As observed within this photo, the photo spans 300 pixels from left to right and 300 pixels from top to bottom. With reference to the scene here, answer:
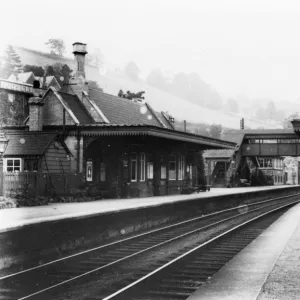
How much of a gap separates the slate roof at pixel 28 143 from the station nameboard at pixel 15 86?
103 ft

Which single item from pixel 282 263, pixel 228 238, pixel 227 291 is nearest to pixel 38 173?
pixel 228 238

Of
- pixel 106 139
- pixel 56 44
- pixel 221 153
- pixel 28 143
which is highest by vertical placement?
pixel 56 44

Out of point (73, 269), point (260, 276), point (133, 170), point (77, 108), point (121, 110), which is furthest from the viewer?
point (121, 110)

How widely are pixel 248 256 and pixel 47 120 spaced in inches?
818

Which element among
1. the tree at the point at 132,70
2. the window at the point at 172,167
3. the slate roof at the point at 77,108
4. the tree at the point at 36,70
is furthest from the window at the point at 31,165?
the tree at the point at 36,70

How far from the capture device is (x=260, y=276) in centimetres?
1052

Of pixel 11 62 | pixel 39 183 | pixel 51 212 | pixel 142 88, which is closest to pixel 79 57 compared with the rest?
pixel 39 183

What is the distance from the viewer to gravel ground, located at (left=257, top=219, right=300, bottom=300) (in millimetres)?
8453

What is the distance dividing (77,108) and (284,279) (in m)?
24.7

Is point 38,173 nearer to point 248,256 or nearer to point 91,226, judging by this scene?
point 91,226

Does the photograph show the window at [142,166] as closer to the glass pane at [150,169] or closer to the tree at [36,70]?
the glass pane at [150,169]

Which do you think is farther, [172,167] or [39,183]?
[172,167]

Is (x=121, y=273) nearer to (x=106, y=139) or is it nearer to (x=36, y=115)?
(x=36, y=115)

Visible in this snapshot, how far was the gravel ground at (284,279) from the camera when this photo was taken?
8453mm
